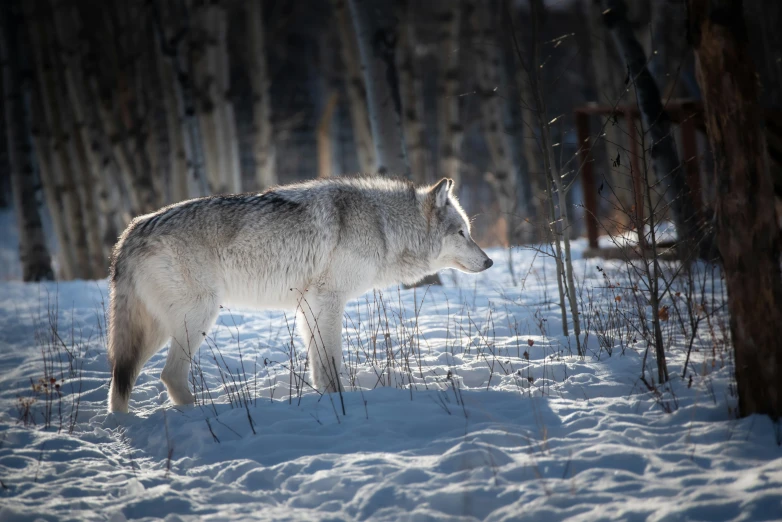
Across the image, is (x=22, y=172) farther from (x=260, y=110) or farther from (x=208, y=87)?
(x=260, y=110)

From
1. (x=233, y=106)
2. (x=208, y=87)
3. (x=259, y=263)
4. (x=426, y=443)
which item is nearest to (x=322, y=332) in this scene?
(x=259, y=263)

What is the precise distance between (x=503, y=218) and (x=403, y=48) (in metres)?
4.59

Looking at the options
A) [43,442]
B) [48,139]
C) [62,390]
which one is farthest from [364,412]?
[48,139]

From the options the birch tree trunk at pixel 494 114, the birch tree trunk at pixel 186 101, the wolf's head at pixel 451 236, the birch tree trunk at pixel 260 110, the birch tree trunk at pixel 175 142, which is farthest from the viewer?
the birch tree trunk at pixel 494 114

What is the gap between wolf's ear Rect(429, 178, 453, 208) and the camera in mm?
5368

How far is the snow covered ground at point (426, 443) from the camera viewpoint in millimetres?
2777

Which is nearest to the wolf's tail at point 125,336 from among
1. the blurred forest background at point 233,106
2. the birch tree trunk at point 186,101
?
the blurred forest background at point 233,106

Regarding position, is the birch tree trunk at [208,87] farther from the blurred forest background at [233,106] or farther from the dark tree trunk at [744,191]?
the dark tree trunk at [744,191]

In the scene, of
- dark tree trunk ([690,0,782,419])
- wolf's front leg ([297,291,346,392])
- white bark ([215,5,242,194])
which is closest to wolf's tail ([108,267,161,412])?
wolf's front leg ([297,291,346,392])

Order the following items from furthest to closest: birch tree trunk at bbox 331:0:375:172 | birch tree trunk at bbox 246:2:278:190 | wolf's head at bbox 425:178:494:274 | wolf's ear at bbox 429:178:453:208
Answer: birch tree trunk at bbox 246:2:278:190
birch tree trunk at bbox 331:0:375:172
wolf's head at bbox 425:178:494:274
wolf's ear at bbox 429:178:453:208

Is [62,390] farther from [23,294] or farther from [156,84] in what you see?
[156,84]

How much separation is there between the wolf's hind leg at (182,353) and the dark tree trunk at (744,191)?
3531 millimetres

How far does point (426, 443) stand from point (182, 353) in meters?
2.09

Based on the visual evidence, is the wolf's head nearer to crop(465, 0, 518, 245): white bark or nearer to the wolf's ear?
the wolf's ear
